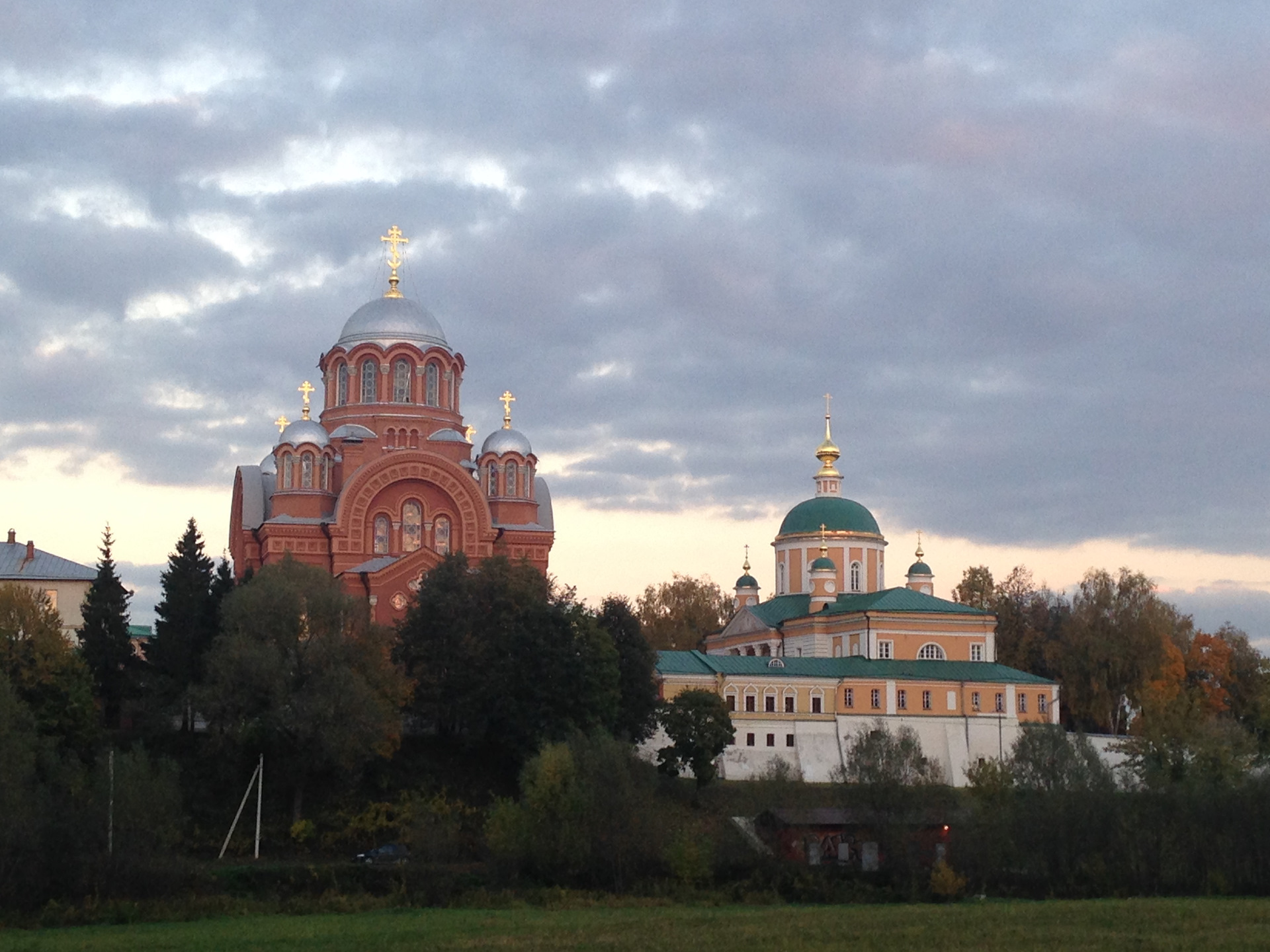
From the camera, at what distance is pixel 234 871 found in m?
35.8

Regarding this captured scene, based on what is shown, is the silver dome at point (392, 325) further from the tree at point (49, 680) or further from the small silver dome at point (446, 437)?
the tree at point (49, 680)

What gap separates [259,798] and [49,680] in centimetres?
530

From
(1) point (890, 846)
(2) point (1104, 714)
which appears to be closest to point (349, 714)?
(1) point (890, 846)

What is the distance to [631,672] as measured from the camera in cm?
4819

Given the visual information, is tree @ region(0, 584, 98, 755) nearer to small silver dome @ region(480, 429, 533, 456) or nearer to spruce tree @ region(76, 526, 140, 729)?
spruce tree @ region(76, 526, 140, 729)

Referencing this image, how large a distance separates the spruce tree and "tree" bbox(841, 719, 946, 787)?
1731 cm

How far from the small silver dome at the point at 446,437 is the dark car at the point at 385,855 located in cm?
1816

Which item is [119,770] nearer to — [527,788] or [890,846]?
[527,788]

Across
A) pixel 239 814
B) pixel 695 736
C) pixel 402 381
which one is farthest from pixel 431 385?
pixel 239 814

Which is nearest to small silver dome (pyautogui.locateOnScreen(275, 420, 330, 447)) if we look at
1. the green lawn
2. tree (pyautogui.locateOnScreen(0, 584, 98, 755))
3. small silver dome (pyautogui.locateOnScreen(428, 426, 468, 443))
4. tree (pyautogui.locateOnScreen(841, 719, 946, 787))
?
small silver dome (pyautogui.locateOnScreen(428, 426, 468, 443))

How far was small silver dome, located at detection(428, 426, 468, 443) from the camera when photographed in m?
56.7

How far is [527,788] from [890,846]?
7278 mm

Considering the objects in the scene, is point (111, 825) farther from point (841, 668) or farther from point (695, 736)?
point (841, 668)

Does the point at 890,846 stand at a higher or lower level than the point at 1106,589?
lower
